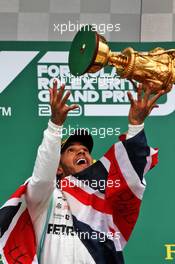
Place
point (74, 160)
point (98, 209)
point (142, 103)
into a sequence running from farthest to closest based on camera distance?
point (74, 160), point (98, 209), point (142, 103)

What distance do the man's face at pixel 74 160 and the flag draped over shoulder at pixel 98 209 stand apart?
105 millimetres

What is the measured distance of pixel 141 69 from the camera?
2.16 metres

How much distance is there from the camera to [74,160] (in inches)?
103

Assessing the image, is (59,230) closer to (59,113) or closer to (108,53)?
(59,113)

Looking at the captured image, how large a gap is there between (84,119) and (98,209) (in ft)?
2.78

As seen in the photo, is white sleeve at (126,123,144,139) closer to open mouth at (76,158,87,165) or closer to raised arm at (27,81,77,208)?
raised arm at (27,81,77,208)

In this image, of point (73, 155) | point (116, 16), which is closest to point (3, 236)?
point (73, 155)

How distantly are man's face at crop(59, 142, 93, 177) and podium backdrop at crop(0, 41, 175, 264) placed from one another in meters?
0.49

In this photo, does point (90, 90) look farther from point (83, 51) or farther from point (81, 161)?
point (83, 51)

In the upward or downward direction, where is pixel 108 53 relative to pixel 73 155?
upward

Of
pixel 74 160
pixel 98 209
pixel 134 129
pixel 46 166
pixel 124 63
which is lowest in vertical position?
pixel 98 209

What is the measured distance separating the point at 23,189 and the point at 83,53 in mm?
549

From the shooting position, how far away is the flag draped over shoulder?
2.32m

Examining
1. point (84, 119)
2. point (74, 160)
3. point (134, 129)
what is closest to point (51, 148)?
point (134, 129)
